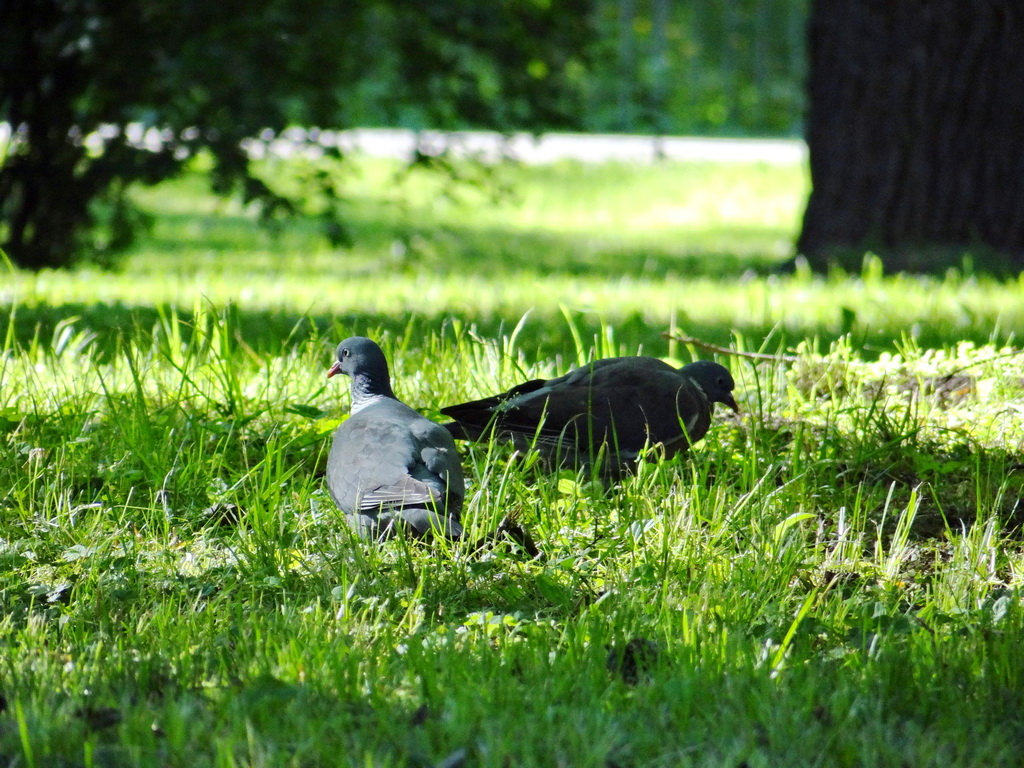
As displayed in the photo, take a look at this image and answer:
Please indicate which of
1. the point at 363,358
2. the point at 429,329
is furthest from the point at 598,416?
the point at 429,329

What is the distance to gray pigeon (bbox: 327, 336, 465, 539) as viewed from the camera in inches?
125

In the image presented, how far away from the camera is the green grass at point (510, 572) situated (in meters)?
2.33

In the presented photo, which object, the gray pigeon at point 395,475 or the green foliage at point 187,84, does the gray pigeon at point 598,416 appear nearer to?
the gray pigeon at point 395,475

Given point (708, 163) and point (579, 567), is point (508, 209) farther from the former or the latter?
point (579, 567)

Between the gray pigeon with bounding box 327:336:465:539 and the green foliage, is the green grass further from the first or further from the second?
the green foliage

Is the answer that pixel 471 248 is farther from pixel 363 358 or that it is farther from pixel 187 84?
pixel 363 358

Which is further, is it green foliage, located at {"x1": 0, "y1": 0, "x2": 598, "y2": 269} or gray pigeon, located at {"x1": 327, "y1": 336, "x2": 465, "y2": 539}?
green foliage, located at {"x1": 0, "y1": 0, "x2": 598, "y2": 269}

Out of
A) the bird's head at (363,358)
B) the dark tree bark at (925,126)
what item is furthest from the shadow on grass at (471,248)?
the bird's head at (363,358)

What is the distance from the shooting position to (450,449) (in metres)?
3.42

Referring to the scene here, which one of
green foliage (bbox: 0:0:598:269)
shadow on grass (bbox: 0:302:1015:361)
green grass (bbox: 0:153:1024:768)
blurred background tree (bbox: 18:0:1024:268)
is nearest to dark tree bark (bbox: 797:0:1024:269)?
blurred background tree (bbox: 18:0:1024:268)

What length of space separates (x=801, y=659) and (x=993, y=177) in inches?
245

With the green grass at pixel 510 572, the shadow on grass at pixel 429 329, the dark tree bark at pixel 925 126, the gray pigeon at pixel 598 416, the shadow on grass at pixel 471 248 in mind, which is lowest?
the green grass at pixel 510 572

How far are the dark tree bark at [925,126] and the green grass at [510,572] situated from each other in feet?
7.79

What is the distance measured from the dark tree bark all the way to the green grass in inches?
93.4
